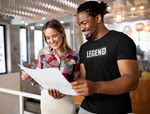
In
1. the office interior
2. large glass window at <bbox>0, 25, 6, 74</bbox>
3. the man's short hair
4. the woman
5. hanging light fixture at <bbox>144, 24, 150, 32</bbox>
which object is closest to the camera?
the man's short hair

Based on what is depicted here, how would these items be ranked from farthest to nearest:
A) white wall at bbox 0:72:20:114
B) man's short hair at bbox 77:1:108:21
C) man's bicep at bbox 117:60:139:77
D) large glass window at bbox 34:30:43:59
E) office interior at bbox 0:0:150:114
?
large glass window at bbox 34:30:43:59, office interior at bbox 0:0:150:114, white wall at bbox 0:72:20:114, man's short hair at bbox 77:1:108:21, man's bicep at bbox 117:60:139:77

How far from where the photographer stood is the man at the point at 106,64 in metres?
0.72

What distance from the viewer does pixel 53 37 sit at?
1285 millimetres

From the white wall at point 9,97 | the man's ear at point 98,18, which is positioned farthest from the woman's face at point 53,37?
the white wall at point 9,97

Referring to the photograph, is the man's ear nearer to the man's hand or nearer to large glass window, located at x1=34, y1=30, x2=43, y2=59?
the man's hand

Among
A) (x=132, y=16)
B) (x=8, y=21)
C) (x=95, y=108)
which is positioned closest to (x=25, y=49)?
(x=8, y=21)

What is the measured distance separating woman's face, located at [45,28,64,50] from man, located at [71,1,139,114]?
0.30 meters

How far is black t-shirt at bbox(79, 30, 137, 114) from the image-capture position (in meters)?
0.82

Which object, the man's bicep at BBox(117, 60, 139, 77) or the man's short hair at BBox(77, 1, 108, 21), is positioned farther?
the man's short hair at BBox(77, 1, 108, 21)

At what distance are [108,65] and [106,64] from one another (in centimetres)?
1

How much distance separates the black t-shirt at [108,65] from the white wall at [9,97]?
1757 mm

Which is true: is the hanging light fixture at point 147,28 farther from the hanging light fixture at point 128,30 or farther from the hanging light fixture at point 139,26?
the hanging light fixture at point 128,30

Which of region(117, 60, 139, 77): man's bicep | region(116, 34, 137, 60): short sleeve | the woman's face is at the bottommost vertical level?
region(117, 60, 139, 77): man's bicep

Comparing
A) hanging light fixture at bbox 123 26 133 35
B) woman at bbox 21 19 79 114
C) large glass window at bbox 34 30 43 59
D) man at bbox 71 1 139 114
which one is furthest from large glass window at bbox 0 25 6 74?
man at bbox 71 1 139 114
